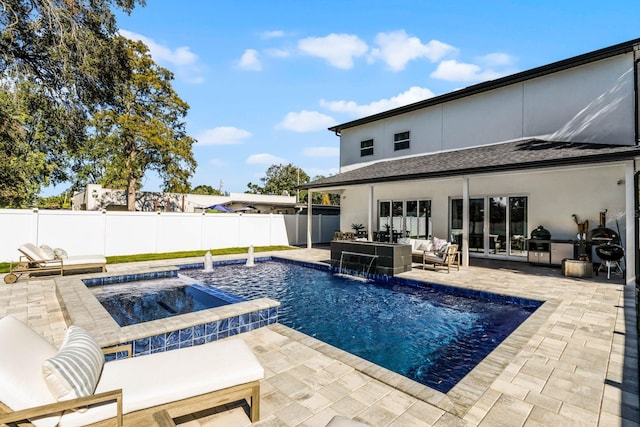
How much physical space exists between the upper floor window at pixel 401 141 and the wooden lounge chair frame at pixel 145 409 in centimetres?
1528

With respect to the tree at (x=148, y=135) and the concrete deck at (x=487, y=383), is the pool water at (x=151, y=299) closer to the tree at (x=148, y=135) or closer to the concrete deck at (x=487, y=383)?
the concrete deck at (x=487, y=383)

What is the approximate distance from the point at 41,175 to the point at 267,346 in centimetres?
2732

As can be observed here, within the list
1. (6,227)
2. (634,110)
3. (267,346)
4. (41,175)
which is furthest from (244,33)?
(41,175)

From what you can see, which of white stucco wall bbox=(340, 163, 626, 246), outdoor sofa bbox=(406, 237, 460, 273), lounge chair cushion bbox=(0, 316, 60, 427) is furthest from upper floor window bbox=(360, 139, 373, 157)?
lounge chair cushion bbox=(0, 316, 60, 427)

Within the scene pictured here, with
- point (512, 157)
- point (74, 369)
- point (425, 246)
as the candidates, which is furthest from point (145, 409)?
point (512, 157)

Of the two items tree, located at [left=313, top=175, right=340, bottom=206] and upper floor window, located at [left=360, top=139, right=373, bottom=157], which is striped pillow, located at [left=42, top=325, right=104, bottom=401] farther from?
tree, located at [left=313, top=175, right=340, bottom=206]

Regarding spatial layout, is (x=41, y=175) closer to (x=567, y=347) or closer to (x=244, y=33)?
(x=244, y=33)

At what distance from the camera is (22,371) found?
2227mm

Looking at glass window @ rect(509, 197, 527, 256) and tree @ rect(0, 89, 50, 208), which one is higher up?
tree @ rect(0, 89, 50, 208)

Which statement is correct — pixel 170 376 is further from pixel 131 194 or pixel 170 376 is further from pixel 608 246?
pixel 131 194

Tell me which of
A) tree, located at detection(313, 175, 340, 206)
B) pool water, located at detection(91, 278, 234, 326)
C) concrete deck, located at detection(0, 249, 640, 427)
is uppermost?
tree, located at detection(313, 175, 340, 206)

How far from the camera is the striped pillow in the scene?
216 centimetres

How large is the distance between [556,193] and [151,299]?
13.2m

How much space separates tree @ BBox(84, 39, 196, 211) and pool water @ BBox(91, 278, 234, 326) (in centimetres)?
1491
